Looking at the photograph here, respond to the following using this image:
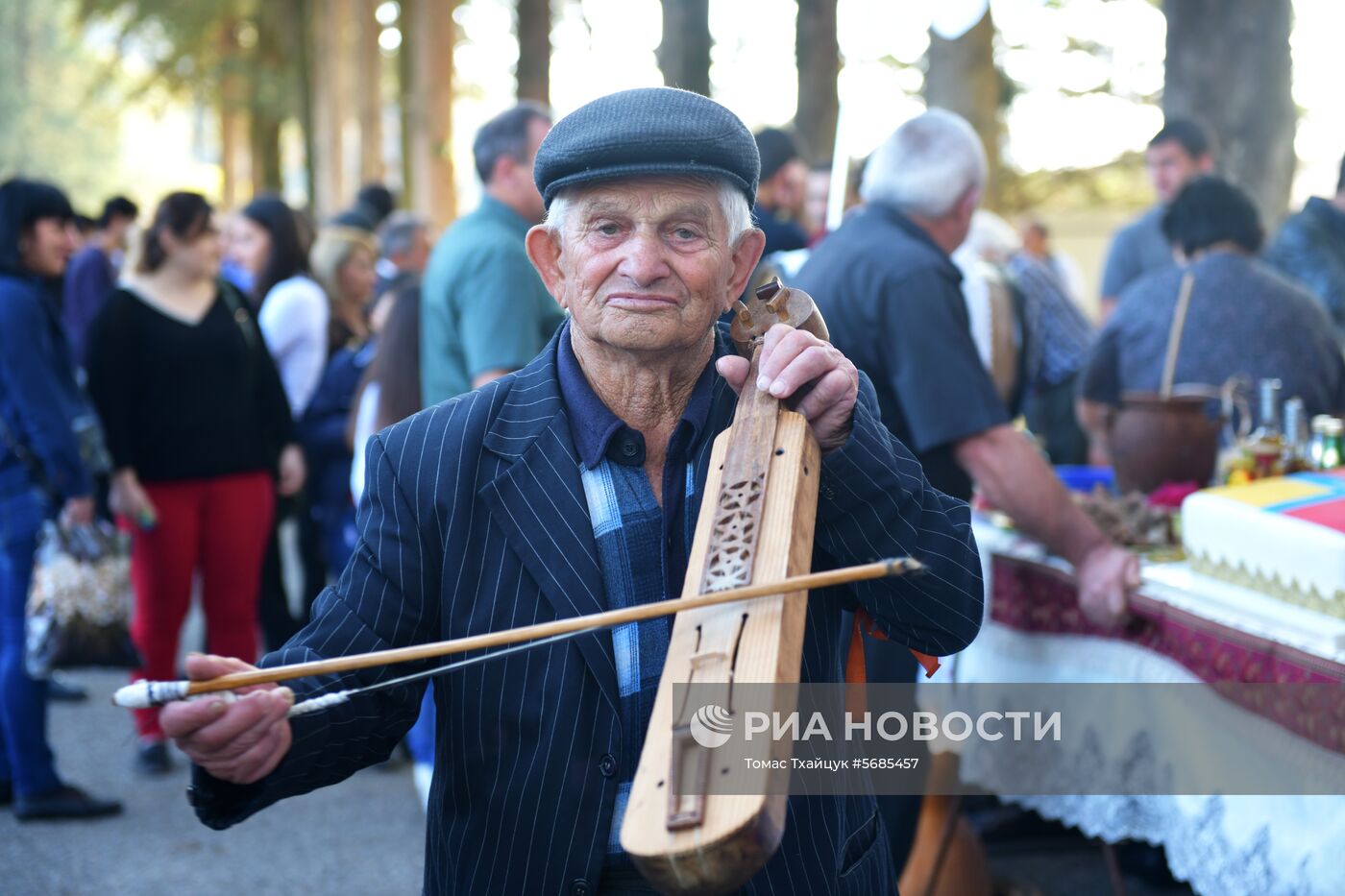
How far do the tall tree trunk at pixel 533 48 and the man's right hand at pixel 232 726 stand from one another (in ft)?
36.0

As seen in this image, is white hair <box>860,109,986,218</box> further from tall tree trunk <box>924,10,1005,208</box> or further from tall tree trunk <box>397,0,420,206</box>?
tall tree trunk <box>397,0,420,206</box>

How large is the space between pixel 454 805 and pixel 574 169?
0.88 metres

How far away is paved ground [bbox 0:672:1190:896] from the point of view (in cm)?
438

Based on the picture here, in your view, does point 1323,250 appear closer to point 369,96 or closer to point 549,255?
point 549,255

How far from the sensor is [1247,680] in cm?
291

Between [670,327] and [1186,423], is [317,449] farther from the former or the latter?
[670,327]

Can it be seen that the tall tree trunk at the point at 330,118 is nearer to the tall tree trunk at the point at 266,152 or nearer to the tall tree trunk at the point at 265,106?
the tall tree trunk at the point at 265,106

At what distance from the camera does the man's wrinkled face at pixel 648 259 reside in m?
1.81

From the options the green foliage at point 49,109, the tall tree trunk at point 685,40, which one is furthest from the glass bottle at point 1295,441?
the green foliage at point 49,109

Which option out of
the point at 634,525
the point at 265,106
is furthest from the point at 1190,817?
the point at 265,106

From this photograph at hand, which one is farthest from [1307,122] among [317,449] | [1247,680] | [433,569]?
[433,569]

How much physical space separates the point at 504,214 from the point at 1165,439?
218cm

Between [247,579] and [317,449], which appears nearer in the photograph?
[247,579]

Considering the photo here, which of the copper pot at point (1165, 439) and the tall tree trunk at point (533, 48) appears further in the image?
the tall tree trunk at point (533, 48)
